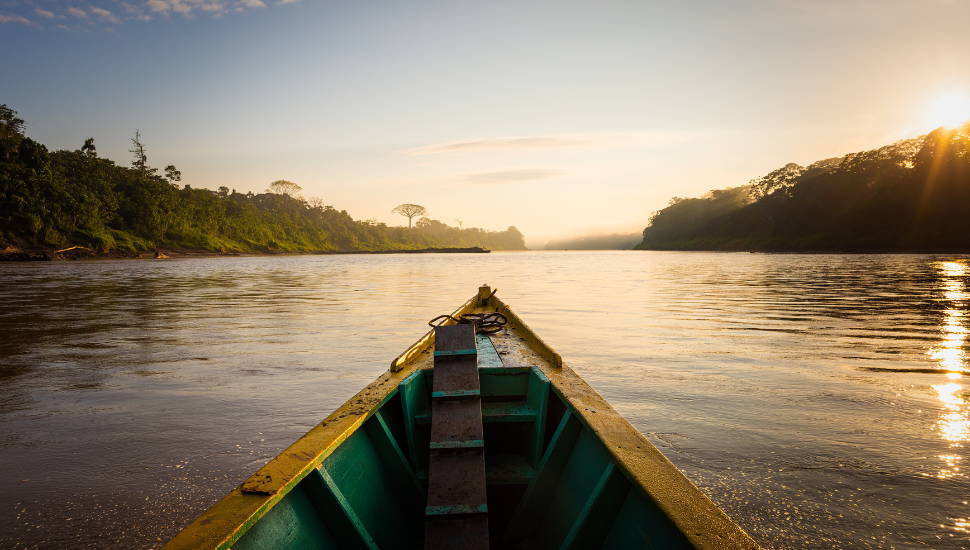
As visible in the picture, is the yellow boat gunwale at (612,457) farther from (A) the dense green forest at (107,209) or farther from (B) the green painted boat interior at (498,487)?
(A) the dense green forest at (107,209)

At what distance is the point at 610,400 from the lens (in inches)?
207

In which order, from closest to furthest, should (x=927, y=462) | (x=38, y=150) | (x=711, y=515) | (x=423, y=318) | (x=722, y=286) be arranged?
1. (x=711, y=515)
2. (x=927, y=462)
3. (x=423, y=318)
4. (x=722, y=286)
5. (x=38, y=150)

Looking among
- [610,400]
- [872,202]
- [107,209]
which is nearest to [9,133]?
[107,209]

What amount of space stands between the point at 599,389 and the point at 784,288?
16.1 m

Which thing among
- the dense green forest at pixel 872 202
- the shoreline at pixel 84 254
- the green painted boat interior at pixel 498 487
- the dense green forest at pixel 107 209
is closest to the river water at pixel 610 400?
the green painted boat interior at pixel 498 487

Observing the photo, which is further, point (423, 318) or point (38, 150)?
point (38, 150)

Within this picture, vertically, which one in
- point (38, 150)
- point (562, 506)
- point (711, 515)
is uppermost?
point (38, 150)

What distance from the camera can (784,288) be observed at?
17797 millimetres

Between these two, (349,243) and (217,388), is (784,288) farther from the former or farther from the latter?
(349,243)

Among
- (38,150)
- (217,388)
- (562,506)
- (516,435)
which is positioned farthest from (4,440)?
(38,150)

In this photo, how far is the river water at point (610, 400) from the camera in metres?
2.98

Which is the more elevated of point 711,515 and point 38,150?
point 38,150

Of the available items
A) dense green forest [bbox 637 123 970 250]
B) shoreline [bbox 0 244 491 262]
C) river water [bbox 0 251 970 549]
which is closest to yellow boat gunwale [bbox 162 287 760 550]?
river water [bbox 0 251 970 549]

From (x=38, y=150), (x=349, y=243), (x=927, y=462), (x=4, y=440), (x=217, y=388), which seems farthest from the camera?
(x=349, y=243)
